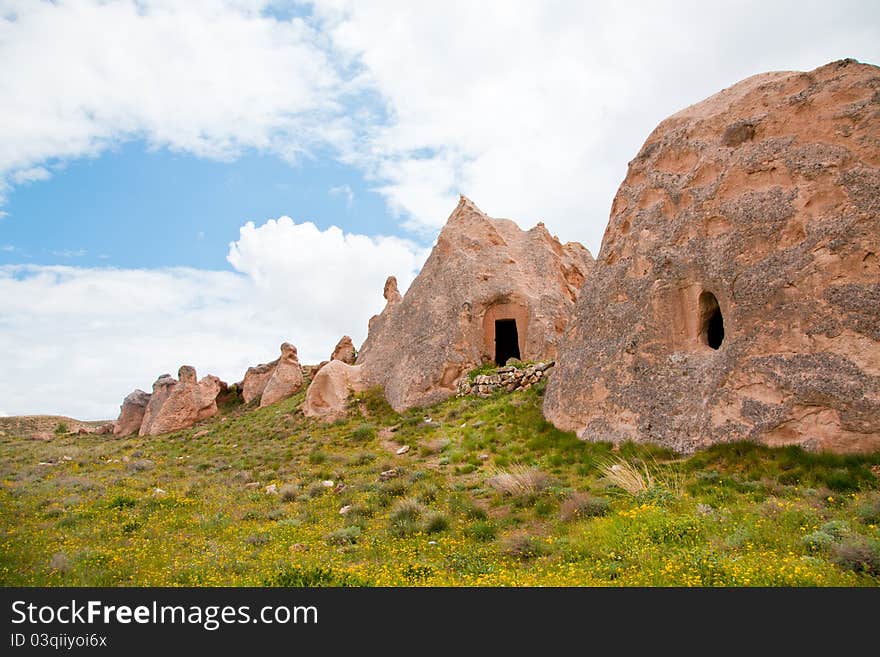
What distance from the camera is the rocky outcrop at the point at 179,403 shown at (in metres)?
27.2

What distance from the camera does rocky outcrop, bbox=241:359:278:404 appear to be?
30172 mm

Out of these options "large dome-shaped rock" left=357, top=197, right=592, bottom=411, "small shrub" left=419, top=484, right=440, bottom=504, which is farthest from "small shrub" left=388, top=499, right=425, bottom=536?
"large dome-shaped rock" left=357, top=197, right=592, bottom=411

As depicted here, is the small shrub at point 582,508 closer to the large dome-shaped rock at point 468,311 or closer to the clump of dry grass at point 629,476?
the clump of dry grass at point 629,476

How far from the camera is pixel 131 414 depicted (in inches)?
1204

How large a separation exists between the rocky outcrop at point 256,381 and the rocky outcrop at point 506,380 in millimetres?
15489

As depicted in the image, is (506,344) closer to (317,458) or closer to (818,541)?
(317,458)

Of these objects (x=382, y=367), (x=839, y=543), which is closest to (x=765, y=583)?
(x=839, y=543)

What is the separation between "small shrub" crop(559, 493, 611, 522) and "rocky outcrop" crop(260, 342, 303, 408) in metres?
22.1

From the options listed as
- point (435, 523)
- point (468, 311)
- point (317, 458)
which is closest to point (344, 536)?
point (435, 523)

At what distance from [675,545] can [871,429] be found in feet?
12.8

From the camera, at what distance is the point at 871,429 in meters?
7.75

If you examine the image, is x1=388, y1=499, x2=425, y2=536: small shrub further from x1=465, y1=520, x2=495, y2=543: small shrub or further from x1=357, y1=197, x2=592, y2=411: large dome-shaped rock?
x1=357, y1=197, x2=592, y2=411: large dome-shaped rock

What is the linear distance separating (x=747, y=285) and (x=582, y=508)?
507 centimetres

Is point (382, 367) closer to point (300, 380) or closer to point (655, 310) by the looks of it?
point (300, 380)
